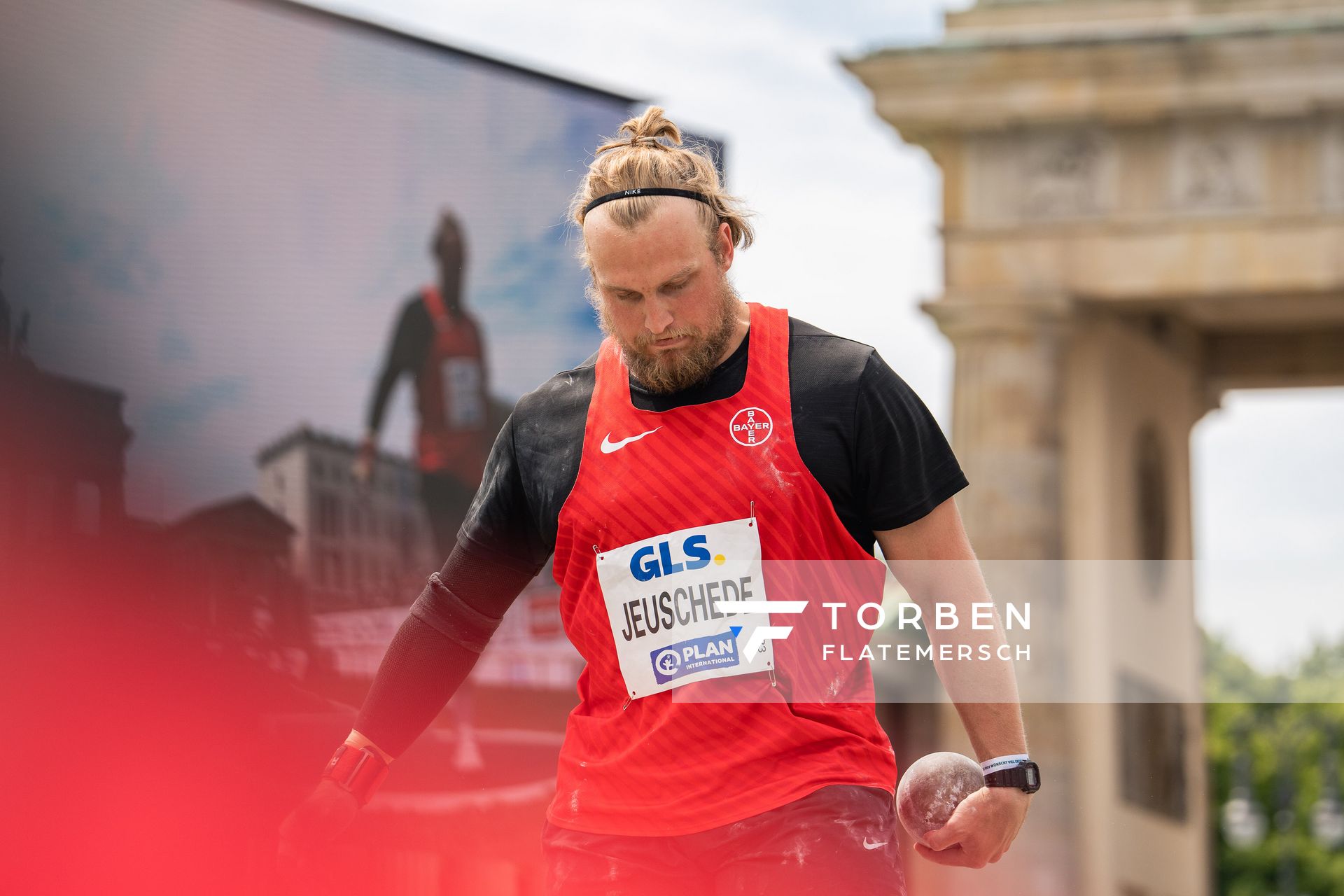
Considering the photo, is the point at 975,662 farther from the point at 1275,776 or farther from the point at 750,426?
the point at 1275,776

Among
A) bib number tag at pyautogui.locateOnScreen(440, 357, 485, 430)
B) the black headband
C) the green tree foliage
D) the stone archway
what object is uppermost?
the stone archway

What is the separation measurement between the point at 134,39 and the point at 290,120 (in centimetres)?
109

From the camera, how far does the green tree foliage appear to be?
4012 centimetres

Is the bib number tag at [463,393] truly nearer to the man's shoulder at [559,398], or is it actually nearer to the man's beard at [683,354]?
the man's shoulder at [559,398]

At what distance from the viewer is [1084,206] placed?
56.2 feet

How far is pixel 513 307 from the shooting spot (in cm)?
1080

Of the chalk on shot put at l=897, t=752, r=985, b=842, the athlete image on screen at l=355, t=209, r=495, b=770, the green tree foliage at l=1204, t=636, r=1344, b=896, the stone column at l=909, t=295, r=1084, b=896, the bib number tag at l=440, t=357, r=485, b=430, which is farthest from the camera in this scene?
the green tree foliage at l=1204, t=636, r=1344, b=896

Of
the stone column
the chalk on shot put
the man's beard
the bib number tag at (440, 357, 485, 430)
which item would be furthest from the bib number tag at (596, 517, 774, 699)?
the stone column

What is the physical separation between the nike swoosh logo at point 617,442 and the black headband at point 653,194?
1.42 ft

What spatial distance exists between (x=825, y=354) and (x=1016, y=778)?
85 centimetres

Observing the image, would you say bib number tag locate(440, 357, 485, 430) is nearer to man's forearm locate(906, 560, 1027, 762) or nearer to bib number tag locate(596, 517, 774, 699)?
bib number tag locate(596, 517, 774, 699)

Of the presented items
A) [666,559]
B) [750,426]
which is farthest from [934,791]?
[750,426]

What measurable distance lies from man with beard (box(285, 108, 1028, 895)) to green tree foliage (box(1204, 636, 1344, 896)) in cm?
3534
